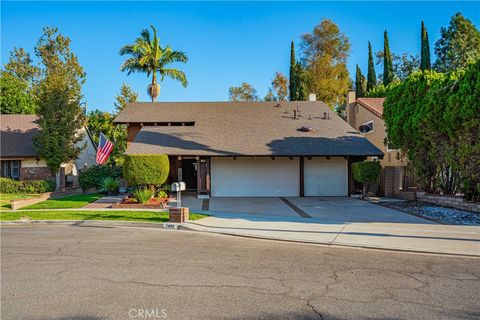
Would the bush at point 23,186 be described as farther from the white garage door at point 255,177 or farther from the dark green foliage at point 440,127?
the dark green foliage at point 440,127

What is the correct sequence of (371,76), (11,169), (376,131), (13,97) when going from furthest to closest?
(371,76) → (13,97) → (376,131) → (11,169)

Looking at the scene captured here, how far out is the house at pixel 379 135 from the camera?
66.4 ft

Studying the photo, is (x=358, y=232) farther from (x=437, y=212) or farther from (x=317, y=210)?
(x=437, y=212)

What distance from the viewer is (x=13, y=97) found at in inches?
1592

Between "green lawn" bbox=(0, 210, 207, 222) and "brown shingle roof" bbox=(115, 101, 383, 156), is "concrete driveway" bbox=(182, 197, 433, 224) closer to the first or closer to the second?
"green lawn" bbox=(0, 210, 207, 222)

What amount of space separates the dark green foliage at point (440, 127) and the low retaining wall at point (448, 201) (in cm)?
37

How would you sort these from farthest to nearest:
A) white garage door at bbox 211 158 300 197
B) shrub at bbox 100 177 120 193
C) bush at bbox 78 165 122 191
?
bush at bbox 78 165 122 191 < shrub at bbox 100 177 120 193 < white garage door at bbox 211 158 300 197

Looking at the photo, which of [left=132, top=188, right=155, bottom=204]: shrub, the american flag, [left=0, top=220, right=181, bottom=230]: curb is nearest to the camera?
[left=0, top=220, right=181, bottom=230]: curb

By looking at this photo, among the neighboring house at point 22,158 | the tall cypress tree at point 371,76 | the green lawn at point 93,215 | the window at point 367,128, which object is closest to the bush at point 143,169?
the green lawn at point 93,215

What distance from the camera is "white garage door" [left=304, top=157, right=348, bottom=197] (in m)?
21.4

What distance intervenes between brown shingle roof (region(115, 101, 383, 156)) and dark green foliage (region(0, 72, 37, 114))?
21.4 metres

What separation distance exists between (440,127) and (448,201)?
327cm

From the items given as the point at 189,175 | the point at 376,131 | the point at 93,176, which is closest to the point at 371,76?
the point at 376,131

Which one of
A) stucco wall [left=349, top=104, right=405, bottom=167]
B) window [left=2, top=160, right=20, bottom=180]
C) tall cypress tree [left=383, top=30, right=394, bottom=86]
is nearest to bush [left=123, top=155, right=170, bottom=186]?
window [left=2, top=160, right=20, bottom=180]
